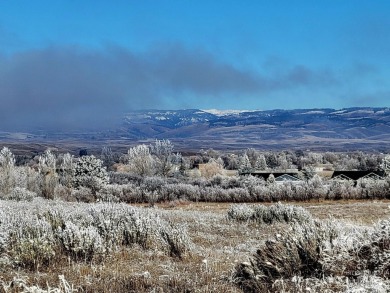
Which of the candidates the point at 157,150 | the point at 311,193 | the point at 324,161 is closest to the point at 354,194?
the point at 311,193

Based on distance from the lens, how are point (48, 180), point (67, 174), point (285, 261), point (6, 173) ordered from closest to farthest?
point (285, 261)
point (48, 180)
point (6, 173)
point (67, 174)

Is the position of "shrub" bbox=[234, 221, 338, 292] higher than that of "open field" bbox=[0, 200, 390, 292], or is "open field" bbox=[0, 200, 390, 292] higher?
"shrub" bbox=[234, 221, 338, 292]

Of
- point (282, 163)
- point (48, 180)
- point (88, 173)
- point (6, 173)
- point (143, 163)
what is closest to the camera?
point (48, 180)

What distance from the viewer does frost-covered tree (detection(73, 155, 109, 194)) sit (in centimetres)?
4119

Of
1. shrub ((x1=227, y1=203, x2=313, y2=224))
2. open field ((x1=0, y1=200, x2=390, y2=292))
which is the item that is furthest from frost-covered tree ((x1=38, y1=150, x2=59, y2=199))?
open field ((x1=0, y1=200, x2=390, y2=292))

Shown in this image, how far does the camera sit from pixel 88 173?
4703cm

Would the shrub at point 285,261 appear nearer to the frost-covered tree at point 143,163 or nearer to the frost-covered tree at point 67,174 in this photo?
the frost-covered tree at point 67,174

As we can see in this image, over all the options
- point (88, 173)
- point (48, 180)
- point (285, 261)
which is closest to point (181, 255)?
point (285, 261)

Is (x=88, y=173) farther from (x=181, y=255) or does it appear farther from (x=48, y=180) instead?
(x=181, y=255)

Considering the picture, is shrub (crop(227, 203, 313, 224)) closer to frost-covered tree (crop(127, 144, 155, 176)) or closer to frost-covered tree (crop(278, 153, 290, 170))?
frost-covered tree (crop(127, 144, 155, 176))

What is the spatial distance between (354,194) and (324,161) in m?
96.2

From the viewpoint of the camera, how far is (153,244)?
771 cm

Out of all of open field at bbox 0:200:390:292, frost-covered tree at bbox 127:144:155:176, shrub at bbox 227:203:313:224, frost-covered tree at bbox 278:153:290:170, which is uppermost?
open field at bbox 0:200:390:292

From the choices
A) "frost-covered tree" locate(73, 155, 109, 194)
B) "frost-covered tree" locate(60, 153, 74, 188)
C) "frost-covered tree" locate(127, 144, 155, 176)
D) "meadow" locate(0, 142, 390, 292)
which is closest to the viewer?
"meadow" locate(0, 142, 390, 292)
